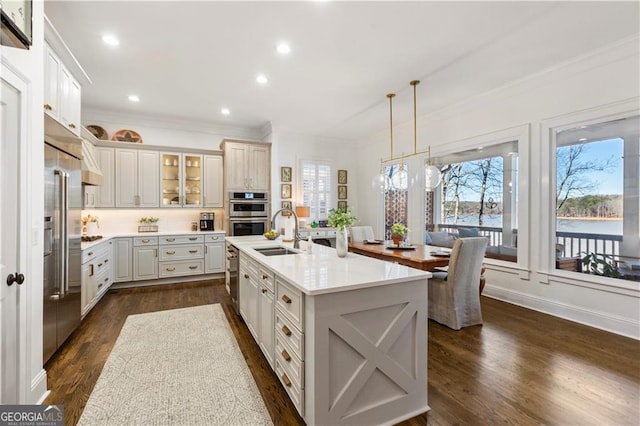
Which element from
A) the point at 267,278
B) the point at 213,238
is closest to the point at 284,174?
the point at 213,238

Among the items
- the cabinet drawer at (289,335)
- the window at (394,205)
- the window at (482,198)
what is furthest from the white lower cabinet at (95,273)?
the window at (482,198)

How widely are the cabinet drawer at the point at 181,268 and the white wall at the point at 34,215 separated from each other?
3.23m

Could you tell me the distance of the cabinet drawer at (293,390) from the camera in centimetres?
171

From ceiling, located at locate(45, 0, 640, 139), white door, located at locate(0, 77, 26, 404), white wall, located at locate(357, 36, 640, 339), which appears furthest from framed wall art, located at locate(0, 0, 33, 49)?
white wall, located at locate(357, 36, 640, 339)

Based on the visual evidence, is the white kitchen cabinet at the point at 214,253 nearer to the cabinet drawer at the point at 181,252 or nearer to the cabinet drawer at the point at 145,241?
the cabinet drawer at the point at 181,252

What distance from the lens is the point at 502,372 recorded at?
2.32 meters

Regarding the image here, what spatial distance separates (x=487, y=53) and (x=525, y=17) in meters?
0.61

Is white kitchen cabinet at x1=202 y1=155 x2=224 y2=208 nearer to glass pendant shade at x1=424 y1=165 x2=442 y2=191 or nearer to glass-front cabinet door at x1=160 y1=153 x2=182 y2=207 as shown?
glass-front cabinet door at x1=160 y1=153 x2=182 y2=207

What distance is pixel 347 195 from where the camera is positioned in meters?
7.34

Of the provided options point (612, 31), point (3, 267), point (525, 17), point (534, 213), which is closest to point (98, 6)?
point (3, 267)

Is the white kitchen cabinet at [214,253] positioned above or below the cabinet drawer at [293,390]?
above

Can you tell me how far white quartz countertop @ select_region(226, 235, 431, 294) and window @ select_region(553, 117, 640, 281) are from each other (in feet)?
9.32

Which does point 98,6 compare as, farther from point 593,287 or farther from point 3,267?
point 593,287

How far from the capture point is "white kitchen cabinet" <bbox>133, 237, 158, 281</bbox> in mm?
4988
